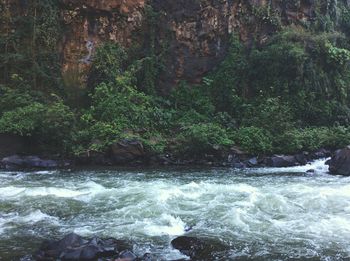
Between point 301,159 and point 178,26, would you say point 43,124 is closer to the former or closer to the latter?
point 178,26

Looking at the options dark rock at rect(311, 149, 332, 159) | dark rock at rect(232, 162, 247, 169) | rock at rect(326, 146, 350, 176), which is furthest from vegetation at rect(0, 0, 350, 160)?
rock at rect(326, 146, 350, 176)

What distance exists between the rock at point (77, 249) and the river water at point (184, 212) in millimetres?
484

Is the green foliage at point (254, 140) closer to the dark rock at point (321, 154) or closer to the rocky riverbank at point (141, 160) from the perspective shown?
the rocky riverbank at point (141, 160)

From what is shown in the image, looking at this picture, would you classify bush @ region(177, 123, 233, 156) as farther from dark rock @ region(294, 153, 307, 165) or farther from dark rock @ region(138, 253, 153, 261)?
dark rock @ region(138, 253, 153, 261)

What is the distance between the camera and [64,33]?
2406cm

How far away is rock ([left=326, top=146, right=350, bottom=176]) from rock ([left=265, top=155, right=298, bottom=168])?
6.18 ft

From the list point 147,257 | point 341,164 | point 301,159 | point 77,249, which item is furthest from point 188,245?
point 301,159

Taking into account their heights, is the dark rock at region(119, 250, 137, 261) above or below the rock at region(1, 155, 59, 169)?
below

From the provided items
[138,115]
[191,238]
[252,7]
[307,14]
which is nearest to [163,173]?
[138,115]

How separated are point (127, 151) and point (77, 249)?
11384mm

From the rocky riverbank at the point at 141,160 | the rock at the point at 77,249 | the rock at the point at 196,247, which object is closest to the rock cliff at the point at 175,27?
the rocky riverbank at the point at 141,160

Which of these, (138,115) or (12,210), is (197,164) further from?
(12,210)

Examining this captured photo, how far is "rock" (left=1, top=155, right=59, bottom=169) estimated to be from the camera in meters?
18.0

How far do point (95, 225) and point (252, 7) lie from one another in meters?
20.1
